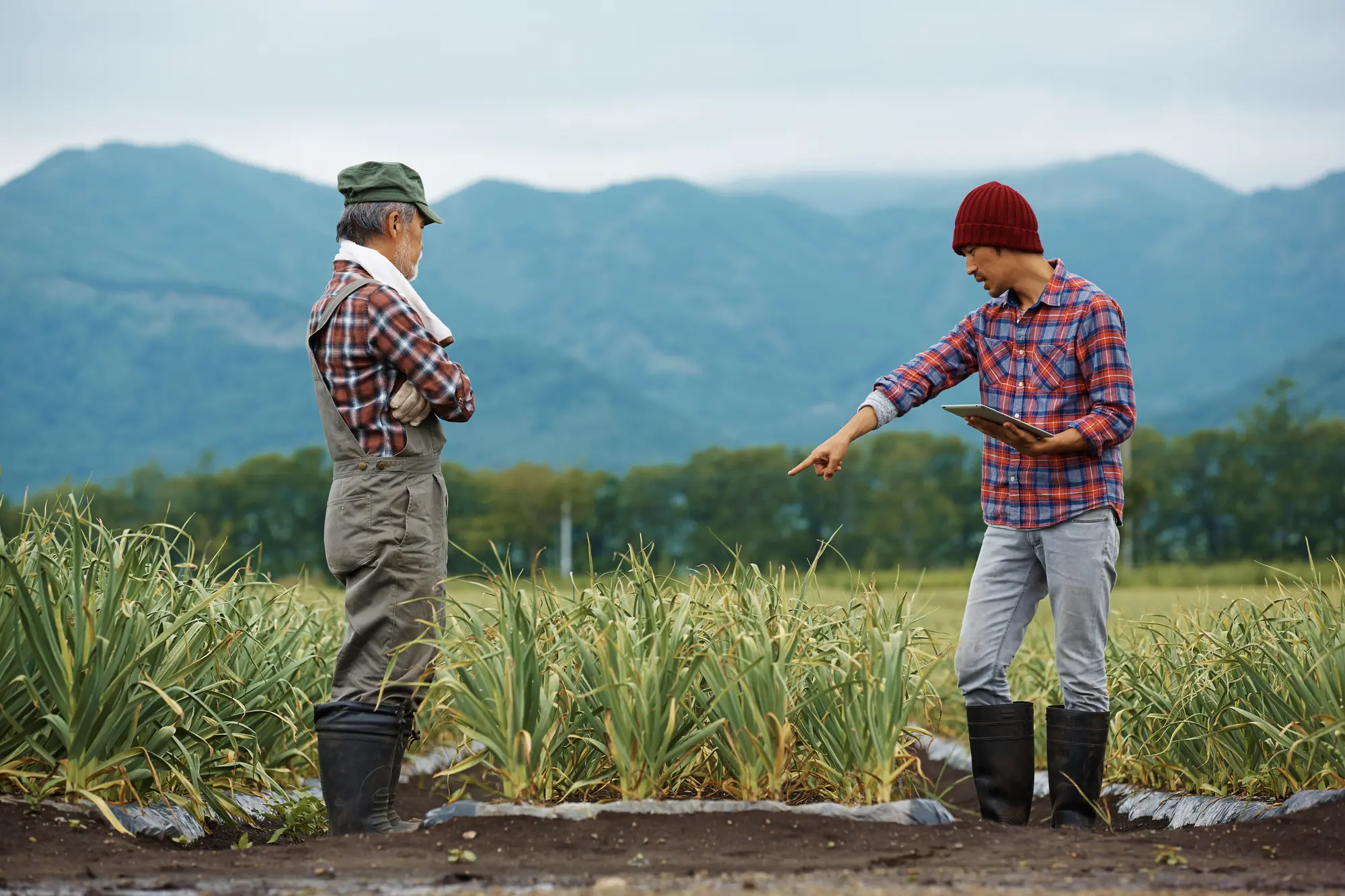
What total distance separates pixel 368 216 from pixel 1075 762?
268cm

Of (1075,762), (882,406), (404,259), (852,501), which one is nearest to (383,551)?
(404,259)

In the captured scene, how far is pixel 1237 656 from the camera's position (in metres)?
4.23

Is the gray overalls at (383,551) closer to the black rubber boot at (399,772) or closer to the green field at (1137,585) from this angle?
the black rubber boot at (399,772)

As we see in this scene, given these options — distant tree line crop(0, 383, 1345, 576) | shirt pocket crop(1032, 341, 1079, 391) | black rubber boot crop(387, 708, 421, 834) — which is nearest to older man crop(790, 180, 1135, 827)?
shirt pocket crop(1032, 341, 1079, 391)

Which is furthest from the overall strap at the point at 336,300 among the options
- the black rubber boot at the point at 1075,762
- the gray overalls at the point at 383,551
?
the black rubber boot at the point at 1075,762

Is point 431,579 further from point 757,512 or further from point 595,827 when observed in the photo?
point 757,512

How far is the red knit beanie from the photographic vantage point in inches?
148

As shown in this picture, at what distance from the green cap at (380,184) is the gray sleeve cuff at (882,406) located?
146 centimetres

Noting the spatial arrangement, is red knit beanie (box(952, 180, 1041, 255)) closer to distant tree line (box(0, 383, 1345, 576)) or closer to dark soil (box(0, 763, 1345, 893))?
dark soil (box(0, 763, 1345, 893))

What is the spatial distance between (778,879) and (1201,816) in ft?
7.13

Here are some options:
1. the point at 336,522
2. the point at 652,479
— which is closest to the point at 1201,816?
the point at 336,522

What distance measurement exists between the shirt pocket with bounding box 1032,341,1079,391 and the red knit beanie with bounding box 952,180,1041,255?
303 millimetres

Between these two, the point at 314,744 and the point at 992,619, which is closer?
the point at 992,619

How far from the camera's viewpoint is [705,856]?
2.93 metres
